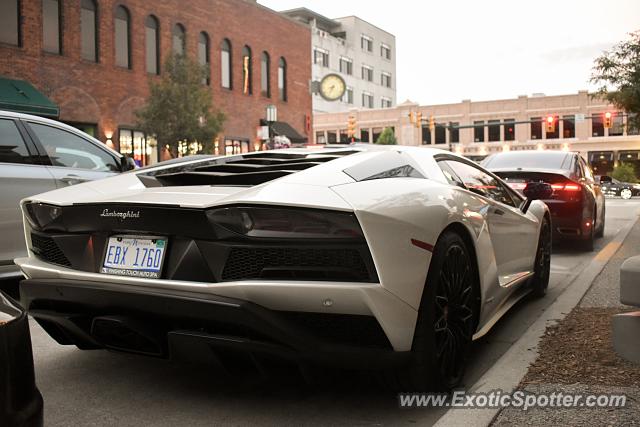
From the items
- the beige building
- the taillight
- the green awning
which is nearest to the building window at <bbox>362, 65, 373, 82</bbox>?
the beige building

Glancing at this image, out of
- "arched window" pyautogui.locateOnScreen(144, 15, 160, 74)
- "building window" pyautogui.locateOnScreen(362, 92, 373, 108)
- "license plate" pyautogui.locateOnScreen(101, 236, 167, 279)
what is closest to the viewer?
"license plate" pyautogui.locateOnScreen(101, 236, 167, 279)

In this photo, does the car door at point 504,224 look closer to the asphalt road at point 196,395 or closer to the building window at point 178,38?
the asphalt road at point 196,395

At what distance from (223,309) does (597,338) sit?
2.57 m

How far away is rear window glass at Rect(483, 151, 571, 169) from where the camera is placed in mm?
9508

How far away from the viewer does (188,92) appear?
77.0 ft

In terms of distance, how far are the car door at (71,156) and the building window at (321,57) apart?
5752 centimetres

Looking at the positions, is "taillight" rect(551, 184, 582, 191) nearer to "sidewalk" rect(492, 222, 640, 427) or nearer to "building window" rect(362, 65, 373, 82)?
"sidewalk" rect(492, 222, 640, 427)

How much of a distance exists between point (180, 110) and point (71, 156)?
17.1 meters

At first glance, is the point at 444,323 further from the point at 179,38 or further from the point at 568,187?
the point at 179,38

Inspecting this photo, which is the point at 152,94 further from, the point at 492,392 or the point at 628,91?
the point at 492,392

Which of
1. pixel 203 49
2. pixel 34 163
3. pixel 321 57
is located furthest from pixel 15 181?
pixel 321 57

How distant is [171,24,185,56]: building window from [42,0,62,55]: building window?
224 inches

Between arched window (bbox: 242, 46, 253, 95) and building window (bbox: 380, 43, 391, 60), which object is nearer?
arched window (bbox: 242, 46, 253, 95)

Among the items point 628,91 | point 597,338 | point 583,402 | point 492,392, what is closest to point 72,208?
point 492,392
